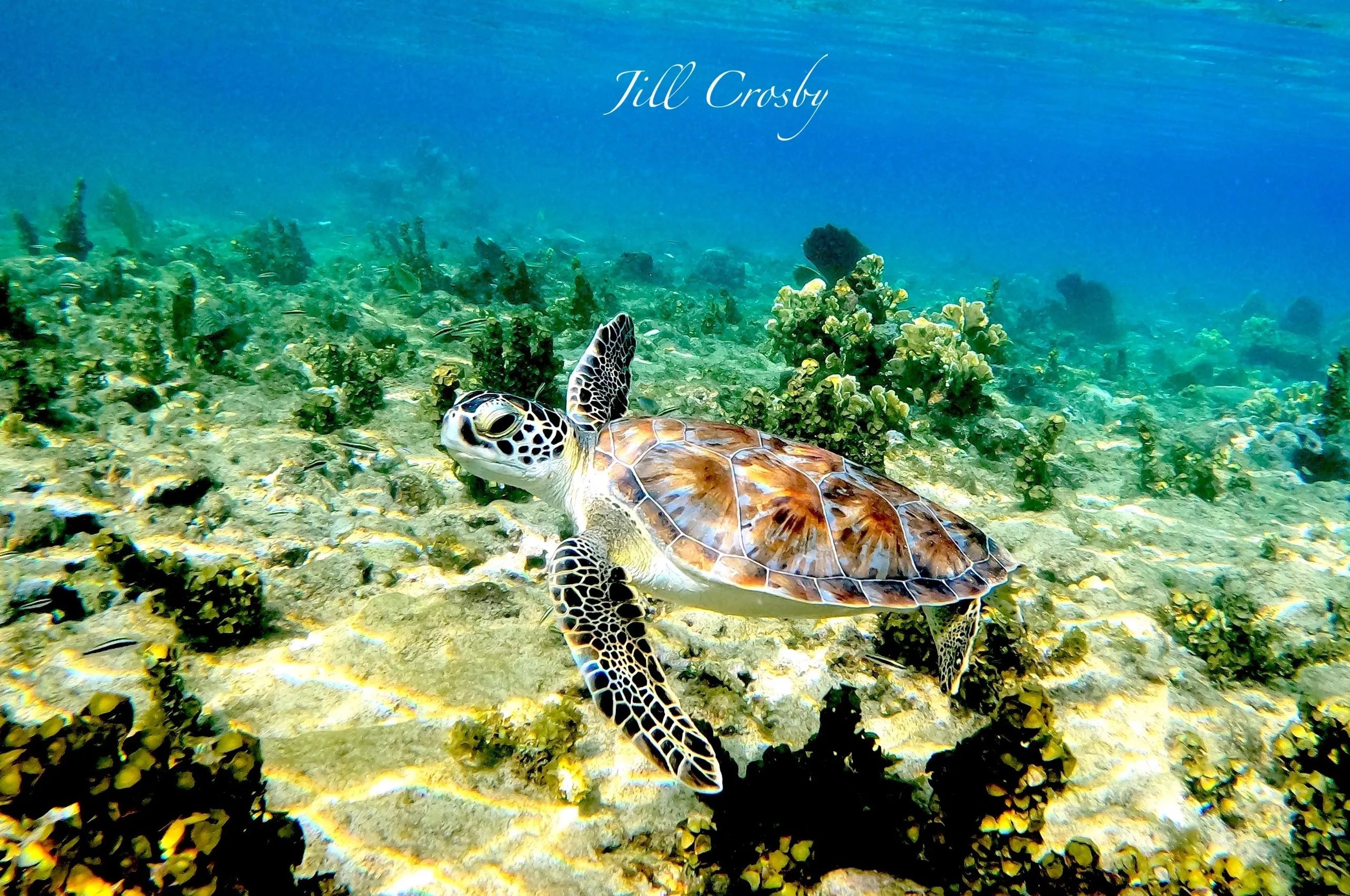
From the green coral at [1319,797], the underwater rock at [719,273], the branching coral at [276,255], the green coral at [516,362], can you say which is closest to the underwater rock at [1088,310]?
the underwater rock at [719,273]

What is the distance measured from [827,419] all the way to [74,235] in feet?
49.8

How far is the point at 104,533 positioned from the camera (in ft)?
10.3

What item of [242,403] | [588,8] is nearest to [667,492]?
[242,403]

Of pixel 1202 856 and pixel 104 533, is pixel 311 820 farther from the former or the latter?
pixel 1202 856

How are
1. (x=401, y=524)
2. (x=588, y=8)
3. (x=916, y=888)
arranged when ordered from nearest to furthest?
(x=916, y=888) → (x=401, y=524) → (x=588, y=8)

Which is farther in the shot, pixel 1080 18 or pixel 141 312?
pixel 1080 18

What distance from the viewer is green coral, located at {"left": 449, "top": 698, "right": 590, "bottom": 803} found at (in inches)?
99.9

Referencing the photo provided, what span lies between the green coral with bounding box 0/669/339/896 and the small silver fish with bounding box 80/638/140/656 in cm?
107

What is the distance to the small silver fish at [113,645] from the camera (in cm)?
281

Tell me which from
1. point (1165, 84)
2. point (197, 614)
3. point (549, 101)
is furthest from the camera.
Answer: point (549, 101)

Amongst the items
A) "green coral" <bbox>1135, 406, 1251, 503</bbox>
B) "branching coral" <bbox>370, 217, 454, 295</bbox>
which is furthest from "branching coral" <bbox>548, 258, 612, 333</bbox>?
"green coral" <bbox>1135, 406, 1251, 503</bbox>

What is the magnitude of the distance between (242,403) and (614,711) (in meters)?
4.92

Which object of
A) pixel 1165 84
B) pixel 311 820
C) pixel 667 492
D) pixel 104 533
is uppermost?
pixel 1165 84

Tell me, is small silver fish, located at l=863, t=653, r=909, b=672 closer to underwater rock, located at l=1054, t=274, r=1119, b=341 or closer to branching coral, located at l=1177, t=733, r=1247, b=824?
branching coral, located at l=1177, t=733, r=1247, b=824
